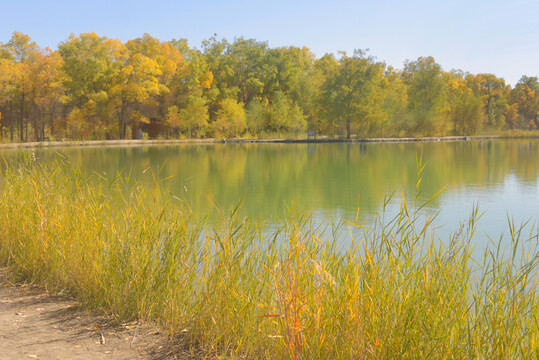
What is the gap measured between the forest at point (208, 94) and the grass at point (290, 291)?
3549cm

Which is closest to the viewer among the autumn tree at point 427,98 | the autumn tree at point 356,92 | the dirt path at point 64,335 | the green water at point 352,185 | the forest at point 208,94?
the dirt path at point 64,335

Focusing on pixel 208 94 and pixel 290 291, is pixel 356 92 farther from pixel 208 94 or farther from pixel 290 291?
pixel 290 291

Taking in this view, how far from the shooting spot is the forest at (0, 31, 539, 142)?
40312 mm

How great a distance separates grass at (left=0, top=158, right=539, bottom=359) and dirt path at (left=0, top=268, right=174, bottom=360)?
0.14 m

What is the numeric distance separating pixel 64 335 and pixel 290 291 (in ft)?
5.15

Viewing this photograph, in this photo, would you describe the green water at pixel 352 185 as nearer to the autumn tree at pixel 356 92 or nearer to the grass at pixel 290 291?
the grass at pixel 290 291

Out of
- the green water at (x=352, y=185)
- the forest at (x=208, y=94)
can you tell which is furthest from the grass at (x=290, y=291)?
the forest at (x=208, y=94)

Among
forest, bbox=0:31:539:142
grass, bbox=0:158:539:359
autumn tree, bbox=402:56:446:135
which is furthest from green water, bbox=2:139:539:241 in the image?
autumn tree, bbox=402:56:446:135

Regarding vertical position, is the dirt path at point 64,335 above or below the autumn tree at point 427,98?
below

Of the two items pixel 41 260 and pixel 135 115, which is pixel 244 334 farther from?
pixel 135 115

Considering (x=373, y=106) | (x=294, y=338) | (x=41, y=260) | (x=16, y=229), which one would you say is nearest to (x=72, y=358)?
(x=294, y=338)

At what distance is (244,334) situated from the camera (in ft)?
9.16

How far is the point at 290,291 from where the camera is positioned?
8.48 feet

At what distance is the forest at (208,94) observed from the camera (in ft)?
132
